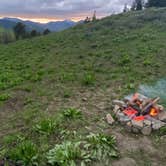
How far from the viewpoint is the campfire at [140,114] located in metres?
7.61

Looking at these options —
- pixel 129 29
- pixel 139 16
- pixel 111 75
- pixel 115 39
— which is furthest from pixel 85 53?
pixel 139 16

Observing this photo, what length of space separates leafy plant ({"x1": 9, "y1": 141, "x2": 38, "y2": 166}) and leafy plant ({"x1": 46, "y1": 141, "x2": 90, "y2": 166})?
336mm

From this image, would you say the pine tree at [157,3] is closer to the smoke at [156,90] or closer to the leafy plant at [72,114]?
the smoke at [156,90]

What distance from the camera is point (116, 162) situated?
629cm

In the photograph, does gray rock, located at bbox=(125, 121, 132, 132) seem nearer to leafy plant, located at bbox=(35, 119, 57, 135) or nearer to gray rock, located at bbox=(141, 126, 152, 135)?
gray rock, located at bbox=(141, 126, 152, 135)

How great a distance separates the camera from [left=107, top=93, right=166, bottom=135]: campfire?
7.61m

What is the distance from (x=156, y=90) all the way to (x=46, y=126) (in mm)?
5230

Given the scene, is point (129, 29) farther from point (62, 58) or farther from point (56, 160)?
point (56, 160)

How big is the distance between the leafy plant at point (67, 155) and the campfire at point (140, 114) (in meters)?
1.96

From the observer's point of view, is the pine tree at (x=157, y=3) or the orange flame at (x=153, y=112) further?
the pine tree at (x=157, y=3)

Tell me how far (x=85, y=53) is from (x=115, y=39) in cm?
553

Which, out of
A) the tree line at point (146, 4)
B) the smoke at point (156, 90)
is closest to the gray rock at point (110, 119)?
the smoke at point (156, 90)

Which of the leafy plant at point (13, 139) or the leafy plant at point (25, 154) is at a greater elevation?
the leafy plant at point (25, 154)

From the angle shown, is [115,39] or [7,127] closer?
[7,127]
